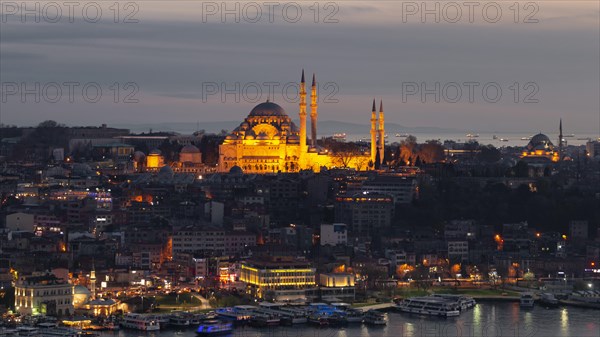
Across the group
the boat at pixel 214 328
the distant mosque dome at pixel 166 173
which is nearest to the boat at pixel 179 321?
the boat at pixel 214 328

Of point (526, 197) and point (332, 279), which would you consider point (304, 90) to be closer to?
point (526, 197)

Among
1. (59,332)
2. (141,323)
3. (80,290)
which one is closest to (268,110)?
(80,290)

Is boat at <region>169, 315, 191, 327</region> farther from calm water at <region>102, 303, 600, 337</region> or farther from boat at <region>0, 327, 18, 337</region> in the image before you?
boat at <region>0, 327, 18, 337</region>

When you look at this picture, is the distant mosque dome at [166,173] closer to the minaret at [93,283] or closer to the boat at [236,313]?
the minaret at [93,283]

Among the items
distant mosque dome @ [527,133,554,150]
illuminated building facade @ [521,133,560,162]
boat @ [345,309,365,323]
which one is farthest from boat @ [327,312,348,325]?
distant mosque dome @ [527,133,554,150]

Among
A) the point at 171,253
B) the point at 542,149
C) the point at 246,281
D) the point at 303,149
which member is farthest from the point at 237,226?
the point at 542,149
